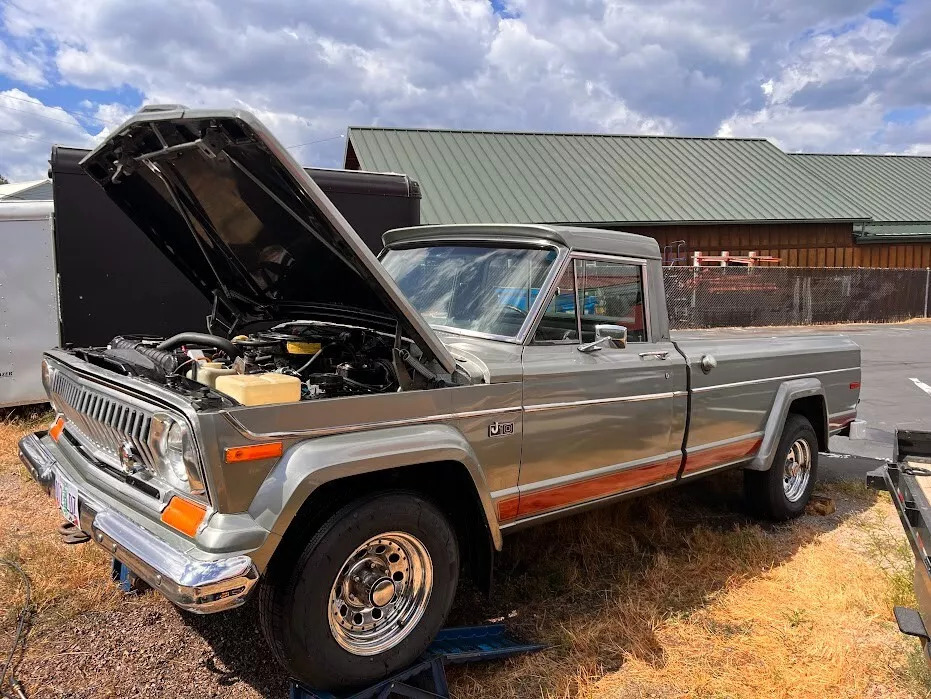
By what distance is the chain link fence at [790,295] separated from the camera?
1878cm

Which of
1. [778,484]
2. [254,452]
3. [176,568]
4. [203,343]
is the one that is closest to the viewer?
[176,568]

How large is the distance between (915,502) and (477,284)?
7.81 ft

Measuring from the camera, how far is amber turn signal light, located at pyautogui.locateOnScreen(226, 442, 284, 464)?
2.31 metres

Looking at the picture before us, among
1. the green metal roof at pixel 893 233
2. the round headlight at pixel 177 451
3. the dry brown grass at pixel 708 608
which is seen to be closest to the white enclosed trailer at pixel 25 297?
the round headlight at pixel 177 451

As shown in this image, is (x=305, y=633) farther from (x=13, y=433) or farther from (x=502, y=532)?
(x=13, y=433)

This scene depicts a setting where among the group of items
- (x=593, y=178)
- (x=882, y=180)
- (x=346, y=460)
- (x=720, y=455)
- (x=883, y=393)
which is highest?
(x=882, y=180)

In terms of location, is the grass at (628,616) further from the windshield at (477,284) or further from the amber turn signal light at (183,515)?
the windshield at (477,284)

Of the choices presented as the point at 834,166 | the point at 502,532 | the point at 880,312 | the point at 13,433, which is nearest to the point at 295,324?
the point at 502,532

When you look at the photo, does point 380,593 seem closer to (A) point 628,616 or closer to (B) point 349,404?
(B) point 349,404

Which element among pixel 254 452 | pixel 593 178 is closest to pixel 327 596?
pixel 254 452

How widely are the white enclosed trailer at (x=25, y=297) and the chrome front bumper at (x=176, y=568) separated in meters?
5.83

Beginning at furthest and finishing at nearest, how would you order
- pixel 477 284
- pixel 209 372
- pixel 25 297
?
pixel 25 297
pixel 477 284
pixel 209 372

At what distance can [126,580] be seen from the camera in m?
3.58

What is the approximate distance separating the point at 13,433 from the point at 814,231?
81.2 feet
